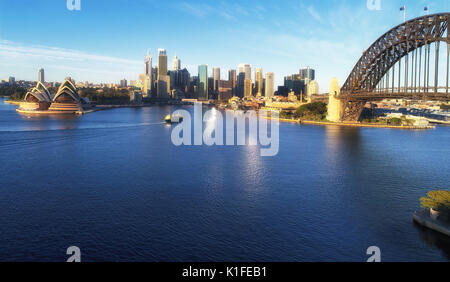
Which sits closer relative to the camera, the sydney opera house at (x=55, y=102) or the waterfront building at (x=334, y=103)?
the waterfront building at (x=334, y=103)

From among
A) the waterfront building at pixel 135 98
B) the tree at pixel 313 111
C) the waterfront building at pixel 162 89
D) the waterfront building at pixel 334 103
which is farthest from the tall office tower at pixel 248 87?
the waterfront building at pixel 334 103

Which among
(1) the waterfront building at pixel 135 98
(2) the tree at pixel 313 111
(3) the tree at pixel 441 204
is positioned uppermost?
(1) the waterfront building at pixel 135 98

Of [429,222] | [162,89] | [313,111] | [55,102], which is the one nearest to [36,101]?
[55,102]

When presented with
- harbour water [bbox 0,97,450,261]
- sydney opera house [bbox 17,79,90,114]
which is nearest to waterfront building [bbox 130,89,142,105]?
sydney opera house [bbox 17,79,90,114]

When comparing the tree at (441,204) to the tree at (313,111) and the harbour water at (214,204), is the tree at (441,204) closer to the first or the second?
the harbour water at (214,204)
